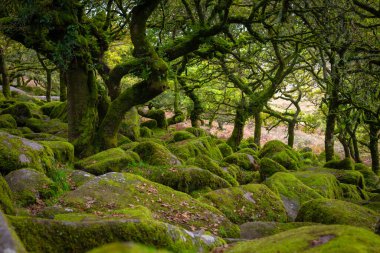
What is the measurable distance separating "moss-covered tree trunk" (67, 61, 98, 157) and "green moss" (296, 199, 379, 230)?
25.4 feet

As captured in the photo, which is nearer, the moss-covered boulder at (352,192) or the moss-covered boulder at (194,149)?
the moss-covered boulder at (352,192)

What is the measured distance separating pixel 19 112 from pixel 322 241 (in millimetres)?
18184

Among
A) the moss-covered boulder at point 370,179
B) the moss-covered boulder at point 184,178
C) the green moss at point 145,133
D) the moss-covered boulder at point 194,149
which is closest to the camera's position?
the moss-covered boulder at point 184,178

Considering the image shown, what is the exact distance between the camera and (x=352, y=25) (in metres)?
9.02

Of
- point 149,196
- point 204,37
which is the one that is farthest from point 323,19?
point 149,196

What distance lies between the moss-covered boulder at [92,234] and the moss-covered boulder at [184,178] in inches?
215

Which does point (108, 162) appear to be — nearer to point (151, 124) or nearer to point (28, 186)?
point (28, 186)

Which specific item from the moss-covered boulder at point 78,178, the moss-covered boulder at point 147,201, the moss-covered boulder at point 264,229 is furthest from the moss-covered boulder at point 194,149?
the moss-covered boulder at point 264,229

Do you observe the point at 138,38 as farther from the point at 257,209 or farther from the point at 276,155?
the point at 276,155

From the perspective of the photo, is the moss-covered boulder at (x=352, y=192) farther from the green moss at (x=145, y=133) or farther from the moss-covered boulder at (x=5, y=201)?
the moss-covered boulder at (x=5, y=201)

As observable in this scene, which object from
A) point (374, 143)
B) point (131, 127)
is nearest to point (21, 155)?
point (131, 127)

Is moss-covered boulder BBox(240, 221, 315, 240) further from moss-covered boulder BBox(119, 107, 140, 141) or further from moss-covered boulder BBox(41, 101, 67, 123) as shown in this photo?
moss-covered boulder BBox(41, 101, 67, 123)

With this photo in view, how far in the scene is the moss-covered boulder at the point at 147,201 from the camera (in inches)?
277

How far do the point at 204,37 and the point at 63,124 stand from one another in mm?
9161
